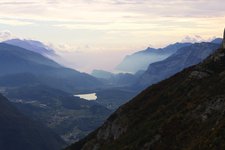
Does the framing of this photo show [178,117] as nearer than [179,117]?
Result: No

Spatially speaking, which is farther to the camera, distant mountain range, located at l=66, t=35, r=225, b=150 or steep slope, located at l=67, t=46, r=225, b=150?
distant mountain range, located at l=66, t=35, r=225, b=150

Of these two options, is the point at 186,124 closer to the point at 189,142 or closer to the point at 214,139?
the point at 189,142

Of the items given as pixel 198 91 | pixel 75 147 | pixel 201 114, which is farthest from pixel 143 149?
pixel 75 147

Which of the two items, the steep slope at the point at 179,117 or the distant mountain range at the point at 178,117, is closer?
the steep slope at the point at 179,117

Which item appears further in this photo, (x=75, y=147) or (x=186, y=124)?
(x=75, y=147)
